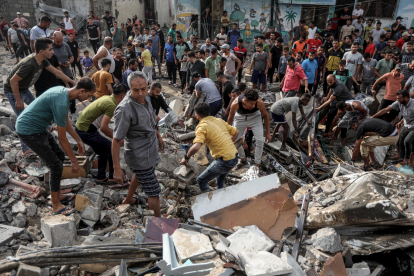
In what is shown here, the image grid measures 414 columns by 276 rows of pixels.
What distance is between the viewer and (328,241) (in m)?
2.94

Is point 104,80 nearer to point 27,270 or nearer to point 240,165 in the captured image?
point 240,165

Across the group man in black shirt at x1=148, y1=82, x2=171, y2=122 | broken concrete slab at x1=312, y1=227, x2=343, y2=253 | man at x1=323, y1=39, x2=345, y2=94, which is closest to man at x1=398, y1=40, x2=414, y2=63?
man at x1=323, y1=39, x2=345, y2=94

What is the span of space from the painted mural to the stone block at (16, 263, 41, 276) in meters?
14.3

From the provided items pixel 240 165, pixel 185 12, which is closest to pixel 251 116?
pixel 240 165

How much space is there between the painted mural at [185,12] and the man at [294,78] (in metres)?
9.17

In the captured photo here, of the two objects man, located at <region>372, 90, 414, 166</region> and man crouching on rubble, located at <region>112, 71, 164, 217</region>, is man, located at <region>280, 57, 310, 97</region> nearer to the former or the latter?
man, located at <region>372, 90, 414, 166</region>

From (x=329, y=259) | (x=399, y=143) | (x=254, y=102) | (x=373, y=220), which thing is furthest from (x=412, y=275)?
(x=399, y=143)

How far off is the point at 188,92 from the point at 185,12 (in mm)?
7836

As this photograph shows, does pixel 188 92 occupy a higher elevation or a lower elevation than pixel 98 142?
lower

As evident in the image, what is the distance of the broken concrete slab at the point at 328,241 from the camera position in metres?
2.92

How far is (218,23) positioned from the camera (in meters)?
14.9

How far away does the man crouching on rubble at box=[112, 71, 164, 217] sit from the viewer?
9.78ft

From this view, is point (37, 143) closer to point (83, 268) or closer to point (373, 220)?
point (83, 268)

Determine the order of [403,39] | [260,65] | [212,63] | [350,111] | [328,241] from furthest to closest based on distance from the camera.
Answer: [403,39] < [260,65] < [212,63] < [350,111] < [328,241]
